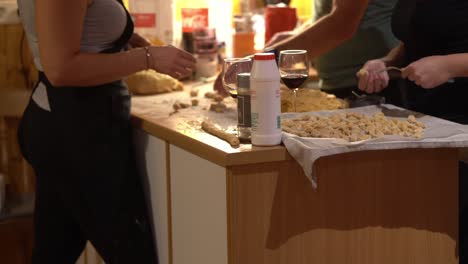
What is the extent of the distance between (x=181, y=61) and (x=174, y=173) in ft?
0.91

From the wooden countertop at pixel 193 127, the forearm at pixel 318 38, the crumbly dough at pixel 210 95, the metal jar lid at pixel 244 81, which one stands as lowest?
the wooden countertop at pixel 193 127

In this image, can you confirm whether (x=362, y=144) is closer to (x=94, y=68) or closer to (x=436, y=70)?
(x=436, y=70)

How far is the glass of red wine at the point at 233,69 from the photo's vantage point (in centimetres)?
190

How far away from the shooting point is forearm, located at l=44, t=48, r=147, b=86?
1.87 metres

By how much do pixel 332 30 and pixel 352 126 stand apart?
80cm

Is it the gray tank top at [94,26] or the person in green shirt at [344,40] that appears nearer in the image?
the gray tank top at [94,26]

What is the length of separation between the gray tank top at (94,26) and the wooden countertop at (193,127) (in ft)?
0.81

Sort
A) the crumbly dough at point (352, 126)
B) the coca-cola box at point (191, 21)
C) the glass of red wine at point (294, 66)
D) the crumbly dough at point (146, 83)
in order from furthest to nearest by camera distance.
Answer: the coca-cola box at point (191, 21)
the crumbly dough at point (146, 83)
the glass of red wine at point (294, 66)
the crumbly dough at point (352, 126)

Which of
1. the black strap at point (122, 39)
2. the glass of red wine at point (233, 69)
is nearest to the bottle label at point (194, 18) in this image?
the black strap at point (122, 39)

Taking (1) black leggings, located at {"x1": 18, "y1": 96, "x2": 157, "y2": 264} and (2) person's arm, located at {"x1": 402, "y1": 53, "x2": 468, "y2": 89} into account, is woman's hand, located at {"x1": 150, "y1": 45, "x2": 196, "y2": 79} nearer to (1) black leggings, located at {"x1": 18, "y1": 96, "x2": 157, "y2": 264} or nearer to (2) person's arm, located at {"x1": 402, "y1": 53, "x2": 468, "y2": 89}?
(1) black leggings, located at {"x1": 18, "y1": 96, "x2": 157, "y2": 264}

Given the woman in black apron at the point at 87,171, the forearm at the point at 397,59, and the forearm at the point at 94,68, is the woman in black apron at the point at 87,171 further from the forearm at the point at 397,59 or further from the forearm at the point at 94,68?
the forearm at the point at 397,59

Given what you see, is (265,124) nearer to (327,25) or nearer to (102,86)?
(102,86)

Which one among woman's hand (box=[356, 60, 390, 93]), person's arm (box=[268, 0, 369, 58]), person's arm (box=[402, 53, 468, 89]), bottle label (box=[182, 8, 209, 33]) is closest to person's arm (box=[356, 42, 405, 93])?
woman's hand (box=[356, 60, 390, 93])

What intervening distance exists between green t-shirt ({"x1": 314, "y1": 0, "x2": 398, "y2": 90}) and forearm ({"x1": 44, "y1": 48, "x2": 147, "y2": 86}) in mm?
958
